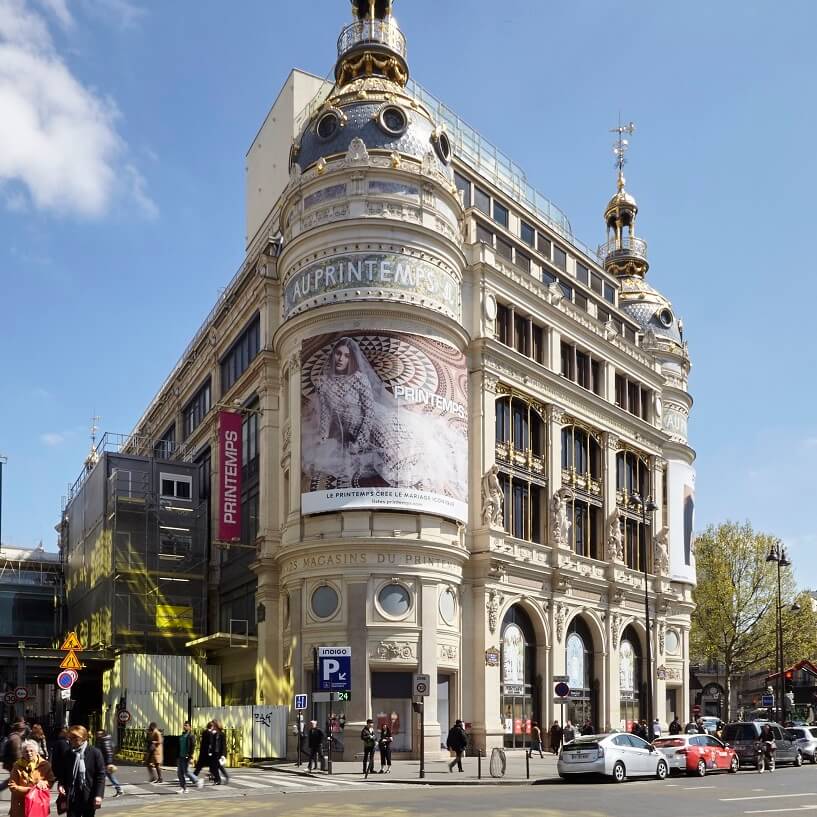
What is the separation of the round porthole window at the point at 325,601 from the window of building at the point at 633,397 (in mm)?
25189

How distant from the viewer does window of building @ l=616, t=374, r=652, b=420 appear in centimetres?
6512

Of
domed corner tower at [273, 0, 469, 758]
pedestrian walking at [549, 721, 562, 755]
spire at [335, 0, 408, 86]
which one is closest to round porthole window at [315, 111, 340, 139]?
domed corner tower at [273, 0, 469, 758]

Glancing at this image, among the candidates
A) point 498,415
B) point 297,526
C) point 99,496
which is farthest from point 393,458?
point 99,496

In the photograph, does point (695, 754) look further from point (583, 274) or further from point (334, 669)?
point (583, 274)

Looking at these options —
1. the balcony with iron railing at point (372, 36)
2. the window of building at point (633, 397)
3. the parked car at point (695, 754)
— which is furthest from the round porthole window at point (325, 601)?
the balcony with iron railing at point (372, 36)

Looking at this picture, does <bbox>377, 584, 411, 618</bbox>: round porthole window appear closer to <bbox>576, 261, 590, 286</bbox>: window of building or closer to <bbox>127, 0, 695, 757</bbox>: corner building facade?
<bbox>127, 0, 695, 757</bbox>: corner building facade

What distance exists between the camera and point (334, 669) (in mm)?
37812

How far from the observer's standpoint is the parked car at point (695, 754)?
3756cm

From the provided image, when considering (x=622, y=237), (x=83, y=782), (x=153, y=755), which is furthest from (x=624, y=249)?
(x=83, y=782)

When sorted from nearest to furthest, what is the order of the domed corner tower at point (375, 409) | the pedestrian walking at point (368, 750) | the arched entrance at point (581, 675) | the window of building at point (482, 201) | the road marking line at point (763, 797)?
1. the road marking line at point (763, 797)
2. the pedestrian walking at point (368, 750)
3. the domed corner tower at point (375, 409)
4. the arched entrance at point (581, 675)
5. the window of building at point (482, 201)

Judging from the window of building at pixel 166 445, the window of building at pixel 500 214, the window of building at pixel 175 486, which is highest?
the window of building at pixel 500 214

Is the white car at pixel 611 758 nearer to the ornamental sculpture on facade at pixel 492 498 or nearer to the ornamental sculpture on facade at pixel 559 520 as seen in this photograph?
the ornamental sculpture on facade at pixel 492 498

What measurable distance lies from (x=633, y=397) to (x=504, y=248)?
50.1 ft

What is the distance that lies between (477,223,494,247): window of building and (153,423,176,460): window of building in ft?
87.6
